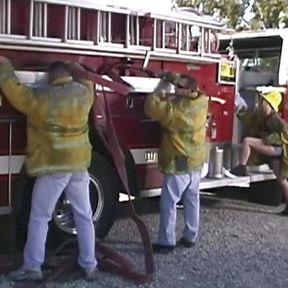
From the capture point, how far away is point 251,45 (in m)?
10.5

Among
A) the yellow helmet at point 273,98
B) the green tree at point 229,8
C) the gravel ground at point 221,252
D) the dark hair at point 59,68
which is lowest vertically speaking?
the gravel ground at point 221,252

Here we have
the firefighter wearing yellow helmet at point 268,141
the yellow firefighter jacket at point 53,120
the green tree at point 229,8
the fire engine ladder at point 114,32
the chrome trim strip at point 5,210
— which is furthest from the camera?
the green tree at point 229,8

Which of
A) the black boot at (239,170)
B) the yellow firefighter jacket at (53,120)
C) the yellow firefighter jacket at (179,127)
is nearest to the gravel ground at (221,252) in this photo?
the black boot at (239,170)

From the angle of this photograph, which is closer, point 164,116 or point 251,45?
point 164,116

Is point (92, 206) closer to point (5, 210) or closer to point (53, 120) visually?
point (5, 210)

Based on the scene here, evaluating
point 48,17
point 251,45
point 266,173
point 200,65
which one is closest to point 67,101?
point 48,17

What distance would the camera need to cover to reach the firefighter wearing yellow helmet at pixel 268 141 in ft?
29.7

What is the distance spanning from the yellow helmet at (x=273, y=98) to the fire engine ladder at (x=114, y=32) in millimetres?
1348

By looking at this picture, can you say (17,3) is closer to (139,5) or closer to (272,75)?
(139,5)

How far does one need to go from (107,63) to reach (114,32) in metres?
0.29

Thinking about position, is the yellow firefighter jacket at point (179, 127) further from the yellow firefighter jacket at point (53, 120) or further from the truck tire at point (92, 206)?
the yellow firefighter jacket at point (53, 120)

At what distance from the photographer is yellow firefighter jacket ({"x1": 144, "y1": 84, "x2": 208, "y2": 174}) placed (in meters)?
6.86

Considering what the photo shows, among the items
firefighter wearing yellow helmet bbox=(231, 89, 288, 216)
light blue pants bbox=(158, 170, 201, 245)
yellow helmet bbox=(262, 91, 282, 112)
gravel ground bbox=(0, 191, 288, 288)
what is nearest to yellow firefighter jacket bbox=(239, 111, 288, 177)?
firefighter wearing yellow helmet bbox=(231, 89, 288, 216)

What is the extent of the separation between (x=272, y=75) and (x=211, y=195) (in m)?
1.90
